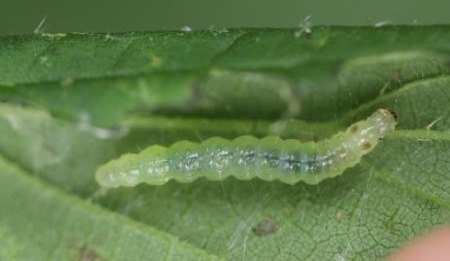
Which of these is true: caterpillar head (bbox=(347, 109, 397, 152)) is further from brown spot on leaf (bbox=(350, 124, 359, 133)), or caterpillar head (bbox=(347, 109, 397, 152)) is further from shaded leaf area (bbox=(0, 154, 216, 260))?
shaded leaf area (bbox=(0, 154, 216, 260))

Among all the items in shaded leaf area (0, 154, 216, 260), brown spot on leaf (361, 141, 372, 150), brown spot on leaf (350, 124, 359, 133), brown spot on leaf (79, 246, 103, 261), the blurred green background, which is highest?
the blurred green background

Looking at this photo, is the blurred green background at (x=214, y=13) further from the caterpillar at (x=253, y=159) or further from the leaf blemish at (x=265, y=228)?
the leaf blemish at (x=265, y=228)

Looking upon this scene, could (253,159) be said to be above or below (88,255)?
above

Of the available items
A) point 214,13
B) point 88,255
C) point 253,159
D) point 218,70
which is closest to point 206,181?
point 253,159

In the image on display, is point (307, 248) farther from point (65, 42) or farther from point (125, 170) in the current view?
point (65, 42)

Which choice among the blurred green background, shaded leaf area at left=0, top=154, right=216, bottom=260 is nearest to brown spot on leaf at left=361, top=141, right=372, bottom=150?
shaded leaf area at left=0, top=154, right=216, bottom=260

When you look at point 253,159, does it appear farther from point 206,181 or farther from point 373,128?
point 373,128
